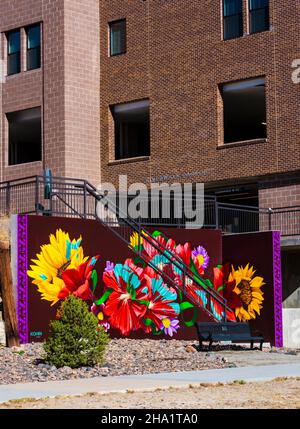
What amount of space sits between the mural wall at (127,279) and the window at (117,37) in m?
14.4

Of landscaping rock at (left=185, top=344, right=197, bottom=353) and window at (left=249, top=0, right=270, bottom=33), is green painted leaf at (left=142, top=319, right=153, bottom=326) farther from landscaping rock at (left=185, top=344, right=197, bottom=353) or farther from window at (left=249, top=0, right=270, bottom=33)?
window at (left=249, top=0, right=270, bottom=33)

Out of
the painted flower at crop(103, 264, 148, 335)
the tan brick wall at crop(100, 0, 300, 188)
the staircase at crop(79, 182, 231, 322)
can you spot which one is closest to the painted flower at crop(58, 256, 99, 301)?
the painted flower at crop(103, 264, 148, 335)

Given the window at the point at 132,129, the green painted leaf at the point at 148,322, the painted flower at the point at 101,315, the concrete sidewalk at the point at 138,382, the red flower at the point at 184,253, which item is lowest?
the concrete sidewalk at the point at 138,382

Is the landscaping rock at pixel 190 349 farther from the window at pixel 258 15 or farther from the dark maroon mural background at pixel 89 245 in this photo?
the window at pixel 258 15

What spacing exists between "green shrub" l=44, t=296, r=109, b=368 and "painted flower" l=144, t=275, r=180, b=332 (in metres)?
8.94

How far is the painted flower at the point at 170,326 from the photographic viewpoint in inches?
1196

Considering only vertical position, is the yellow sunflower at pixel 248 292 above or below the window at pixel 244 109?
below

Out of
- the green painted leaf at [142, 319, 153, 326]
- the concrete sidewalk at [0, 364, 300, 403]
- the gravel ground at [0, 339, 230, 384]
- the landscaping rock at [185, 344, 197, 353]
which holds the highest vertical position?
the green painted leaf at [142, 319, 153, 326]

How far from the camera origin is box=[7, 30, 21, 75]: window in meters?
46.1

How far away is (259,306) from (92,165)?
1435 centimetres

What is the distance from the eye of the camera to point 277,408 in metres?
13.6

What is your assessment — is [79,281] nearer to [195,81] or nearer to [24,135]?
[195,81]

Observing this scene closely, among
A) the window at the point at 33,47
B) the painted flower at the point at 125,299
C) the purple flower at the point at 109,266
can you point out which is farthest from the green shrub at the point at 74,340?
the window at the point at 33,47

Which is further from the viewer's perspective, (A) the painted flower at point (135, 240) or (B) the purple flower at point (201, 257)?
(B) the purple flower at point (201, 257)
